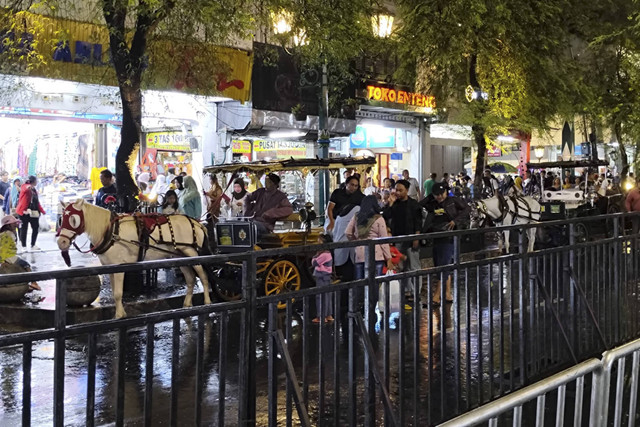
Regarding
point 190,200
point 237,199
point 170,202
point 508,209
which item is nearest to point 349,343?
point 170,202

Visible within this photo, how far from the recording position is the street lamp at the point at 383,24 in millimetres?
20148

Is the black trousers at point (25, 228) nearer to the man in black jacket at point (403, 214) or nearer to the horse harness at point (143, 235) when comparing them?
the horse harness at point (143, 235)

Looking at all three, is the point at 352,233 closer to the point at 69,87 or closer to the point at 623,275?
the point at 623,275

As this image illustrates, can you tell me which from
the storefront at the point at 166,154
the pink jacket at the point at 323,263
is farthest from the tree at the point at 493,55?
the pink jacket at the point at 323,263

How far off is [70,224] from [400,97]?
1878 cm

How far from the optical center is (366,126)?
29.0 metres

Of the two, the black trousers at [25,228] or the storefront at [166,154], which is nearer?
the black trousers at [25,228]

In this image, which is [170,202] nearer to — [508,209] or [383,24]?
[508,209]

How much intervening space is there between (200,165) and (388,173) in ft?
34.4

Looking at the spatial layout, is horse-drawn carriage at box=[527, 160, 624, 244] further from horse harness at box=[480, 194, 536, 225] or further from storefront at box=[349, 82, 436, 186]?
storefront at box=[349, 82, 436, 186]

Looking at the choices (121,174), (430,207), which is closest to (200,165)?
(121,174)

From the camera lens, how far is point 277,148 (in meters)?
27.0

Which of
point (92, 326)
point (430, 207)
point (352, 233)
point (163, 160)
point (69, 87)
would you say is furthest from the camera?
point (163, 160)

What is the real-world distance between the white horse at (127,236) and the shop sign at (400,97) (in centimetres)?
1539
